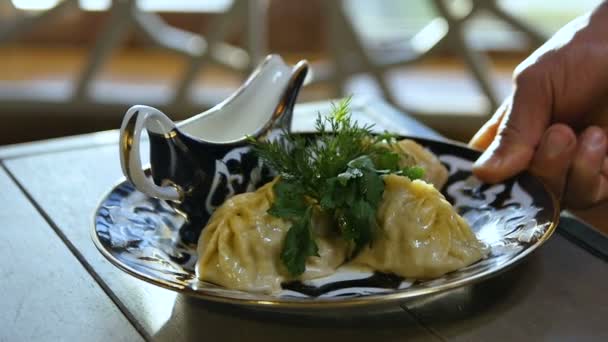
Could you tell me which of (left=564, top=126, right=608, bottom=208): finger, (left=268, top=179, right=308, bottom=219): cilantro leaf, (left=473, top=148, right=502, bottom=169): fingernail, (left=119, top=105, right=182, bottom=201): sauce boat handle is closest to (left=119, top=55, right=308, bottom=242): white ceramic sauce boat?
(left=119, top=105, right=182, bottom=201): sauce boat handle

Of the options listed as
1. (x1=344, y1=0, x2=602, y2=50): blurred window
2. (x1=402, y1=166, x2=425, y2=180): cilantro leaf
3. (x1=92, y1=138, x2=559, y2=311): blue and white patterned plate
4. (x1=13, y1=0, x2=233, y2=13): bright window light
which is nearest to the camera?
(x1=92, y1=138, x2=559, y2=311): blue and white patterned plate

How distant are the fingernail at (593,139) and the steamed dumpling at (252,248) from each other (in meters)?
0.40

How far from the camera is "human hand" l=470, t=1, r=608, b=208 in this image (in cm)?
100

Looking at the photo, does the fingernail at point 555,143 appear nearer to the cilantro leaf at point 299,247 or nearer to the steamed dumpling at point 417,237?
the steamed dumpling at point 417,237

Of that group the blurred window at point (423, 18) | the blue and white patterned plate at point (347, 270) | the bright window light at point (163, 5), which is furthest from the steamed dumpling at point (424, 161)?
the bright window light at point (163, 5)

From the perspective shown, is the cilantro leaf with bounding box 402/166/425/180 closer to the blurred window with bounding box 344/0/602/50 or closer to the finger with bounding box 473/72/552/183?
the finger with bounding box 473/72/552/183

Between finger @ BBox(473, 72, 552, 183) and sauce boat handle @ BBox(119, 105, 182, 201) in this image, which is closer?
sauce boat handle @ BBox(119, 105, 182, 201)

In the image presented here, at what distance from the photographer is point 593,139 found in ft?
3.34

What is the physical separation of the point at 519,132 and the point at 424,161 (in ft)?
0.49

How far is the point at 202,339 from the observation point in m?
0.71

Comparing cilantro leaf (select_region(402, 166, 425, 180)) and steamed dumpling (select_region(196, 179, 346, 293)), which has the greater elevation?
cilantro leaf (select_region(402, 166, 425, 180))

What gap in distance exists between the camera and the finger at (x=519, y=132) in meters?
0.95

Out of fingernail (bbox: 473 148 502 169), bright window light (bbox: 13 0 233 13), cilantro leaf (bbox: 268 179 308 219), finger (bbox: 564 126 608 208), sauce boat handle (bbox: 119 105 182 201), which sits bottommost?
bright window light (bbox: 13 0 233 13)

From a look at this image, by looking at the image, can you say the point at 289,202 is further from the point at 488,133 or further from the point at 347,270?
the point at 488,133
